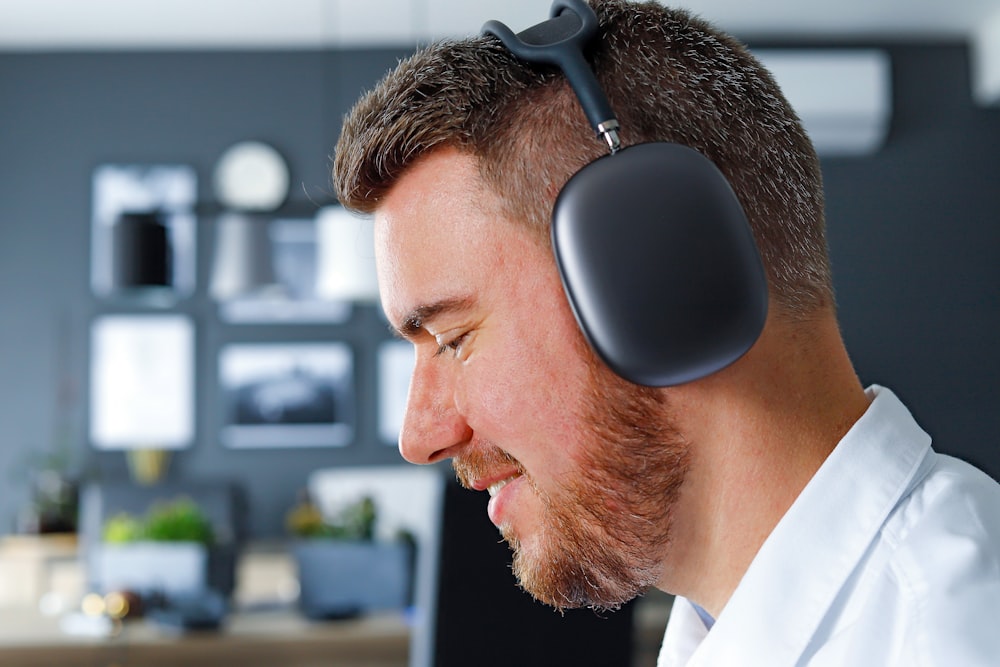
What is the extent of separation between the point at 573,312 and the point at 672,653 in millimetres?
331

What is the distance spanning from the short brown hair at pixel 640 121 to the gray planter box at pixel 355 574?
2216 millimetres

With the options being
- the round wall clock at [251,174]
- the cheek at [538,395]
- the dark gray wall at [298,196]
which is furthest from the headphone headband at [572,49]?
the round wall clock at [251,174]

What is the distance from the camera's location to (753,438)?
2.51 feet

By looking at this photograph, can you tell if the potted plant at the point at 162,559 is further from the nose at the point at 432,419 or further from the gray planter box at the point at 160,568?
the nose at the point at 432,419

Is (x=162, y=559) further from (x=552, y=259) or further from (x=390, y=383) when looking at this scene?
(x=390, y=383)

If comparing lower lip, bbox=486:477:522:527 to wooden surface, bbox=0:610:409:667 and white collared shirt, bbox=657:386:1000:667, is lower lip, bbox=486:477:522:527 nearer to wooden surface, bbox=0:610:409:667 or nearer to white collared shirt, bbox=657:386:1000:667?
white collared shirt, bbox=657:386:1000:667

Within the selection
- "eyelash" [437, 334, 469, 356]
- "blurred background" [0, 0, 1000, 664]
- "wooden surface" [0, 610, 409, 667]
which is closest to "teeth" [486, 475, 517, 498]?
"eyelash" [437, 334, 469, 356]

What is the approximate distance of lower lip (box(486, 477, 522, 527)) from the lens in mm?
822

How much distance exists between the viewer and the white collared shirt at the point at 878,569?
0.60 meters

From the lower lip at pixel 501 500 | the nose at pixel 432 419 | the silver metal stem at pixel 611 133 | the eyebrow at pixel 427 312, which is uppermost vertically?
the silver metal stem at pixel 611 133

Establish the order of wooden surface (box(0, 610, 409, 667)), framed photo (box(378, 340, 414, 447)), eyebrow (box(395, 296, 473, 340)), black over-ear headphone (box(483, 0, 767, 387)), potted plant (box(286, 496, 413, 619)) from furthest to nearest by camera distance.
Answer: framed photo (box(378, 340, 414, 447)) → potted plant (box(286, 496, 413, 619)) → wooden surface (box(0, 610, 409, 667)) → eyebrow (box(395, 296, 473, 340)) → black over-ear headphone (box(483, 0, 767, 387))

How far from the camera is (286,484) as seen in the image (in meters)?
5.62

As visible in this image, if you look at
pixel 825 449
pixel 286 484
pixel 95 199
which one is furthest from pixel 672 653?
pixel 95 199

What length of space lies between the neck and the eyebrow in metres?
0.16
